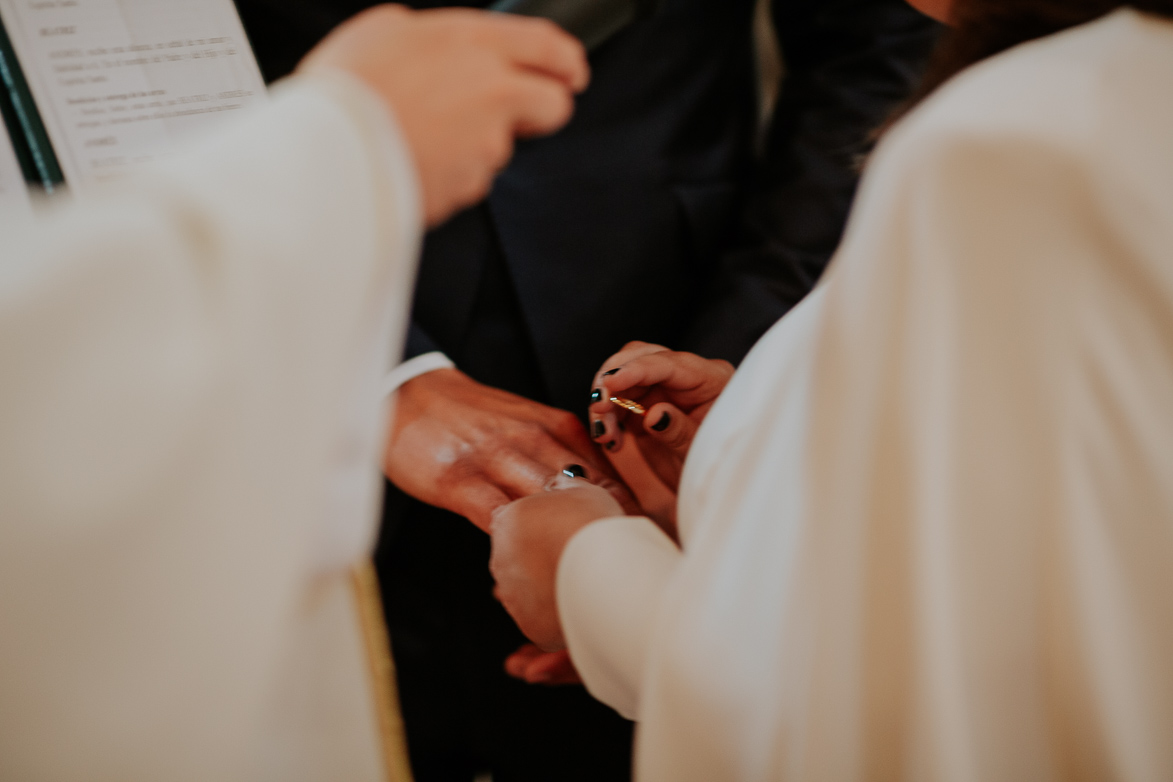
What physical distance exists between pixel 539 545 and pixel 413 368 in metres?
0.35

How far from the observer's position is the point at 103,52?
635 millimetres

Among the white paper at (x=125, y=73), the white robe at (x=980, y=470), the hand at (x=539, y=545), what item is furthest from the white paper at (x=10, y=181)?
the white robe at (x=980, y=470)

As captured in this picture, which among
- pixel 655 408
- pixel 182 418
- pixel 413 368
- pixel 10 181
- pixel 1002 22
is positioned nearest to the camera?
pixel 182 418

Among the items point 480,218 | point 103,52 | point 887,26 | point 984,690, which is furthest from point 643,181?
point 984,690

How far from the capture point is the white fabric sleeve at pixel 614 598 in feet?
1.70

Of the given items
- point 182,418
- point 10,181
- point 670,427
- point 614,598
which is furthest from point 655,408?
point 10,181

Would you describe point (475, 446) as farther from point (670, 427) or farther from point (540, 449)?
point (670, 427)

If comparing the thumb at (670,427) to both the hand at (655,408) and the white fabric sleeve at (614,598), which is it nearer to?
the hand at (655,408)

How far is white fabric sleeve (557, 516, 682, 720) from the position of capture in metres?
0.52

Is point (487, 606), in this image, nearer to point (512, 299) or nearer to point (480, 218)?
point (512, 299)

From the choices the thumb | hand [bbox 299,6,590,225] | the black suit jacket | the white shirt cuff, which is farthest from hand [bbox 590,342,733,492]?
hand [bbox 299,6,590,225]

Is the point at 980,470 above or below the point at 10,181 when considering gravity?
below

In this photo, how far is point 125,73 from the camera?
2.11 feet

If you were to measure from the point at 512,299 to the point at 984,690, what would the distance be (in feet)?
2.31
